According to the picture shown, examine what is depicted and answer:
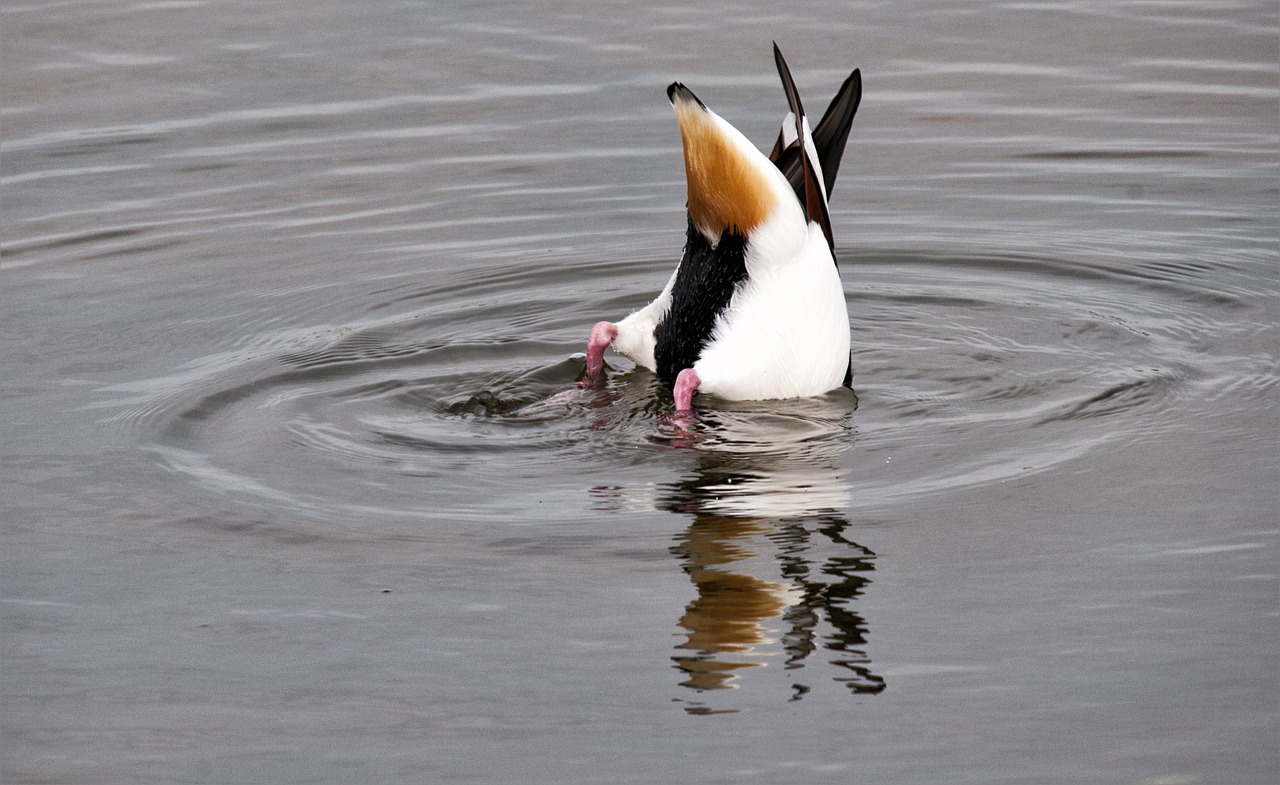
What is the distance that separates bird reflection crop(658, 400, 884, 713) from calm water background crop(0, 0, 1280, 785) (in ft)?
0.05

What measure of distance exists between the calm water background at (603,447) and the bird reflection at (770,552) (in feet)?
0.05

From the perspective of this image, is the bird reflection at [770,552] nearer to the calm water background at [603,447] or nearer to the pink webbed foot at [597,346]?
the calm water background at [603,447]

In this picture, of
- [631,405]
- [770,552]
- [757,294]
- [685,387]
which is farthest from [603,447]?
[770,552]

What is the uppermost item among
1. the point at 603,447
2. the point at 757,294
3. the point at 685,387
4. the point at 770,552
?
the point at 757,294

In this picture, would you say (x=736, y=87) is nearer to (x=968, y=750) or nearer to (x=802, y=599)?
(x=802, y=599)

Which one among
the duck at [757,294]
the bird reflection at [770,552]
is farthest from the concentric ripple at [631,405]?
the duck at [757,294]

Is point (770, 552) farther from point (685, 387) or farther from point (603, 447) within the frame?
point (685, 387)

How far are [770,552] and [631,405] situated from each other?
1.71 meters

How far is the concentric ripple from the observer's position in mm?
5777

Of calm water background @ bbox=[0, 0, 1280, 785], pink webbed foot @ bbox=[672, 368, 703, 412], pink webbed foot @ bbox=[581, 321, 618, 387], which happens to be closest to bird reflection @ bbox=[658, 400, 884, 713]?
calm water background @ bbox=[0, 0, 1280, 785]

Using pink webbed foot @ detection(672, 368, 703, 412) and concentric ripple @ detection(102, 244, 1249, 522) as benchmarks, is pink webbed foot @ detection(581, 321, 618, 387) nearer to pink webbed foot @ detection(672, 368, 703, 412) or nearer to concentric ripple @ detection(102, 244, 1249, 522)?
concentric ripple @ detection(102, 244, 1249, 522)

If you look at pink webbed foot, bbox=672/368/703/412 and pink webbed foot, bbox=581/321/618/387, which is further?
pink webbed foot, bbox=581/321/618/387

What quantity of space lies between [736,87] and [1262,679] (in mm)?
7716

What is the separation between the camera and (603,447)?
6172mm
